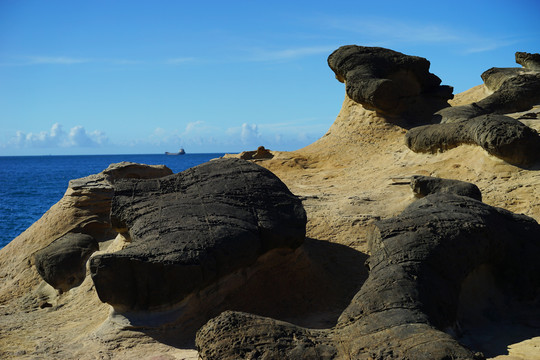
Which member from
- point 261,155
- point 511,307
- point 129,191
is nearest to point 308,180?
point 261,155

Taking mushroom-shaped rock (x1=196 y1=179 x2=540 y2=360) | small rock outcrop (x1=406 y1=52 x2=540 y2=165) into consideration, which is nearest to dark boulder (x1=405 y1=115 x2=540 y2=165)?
small rock outcrop (x1=406 y1=52 x2=540 y2=165)

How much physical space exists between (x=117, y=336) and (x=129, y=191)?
170 cm

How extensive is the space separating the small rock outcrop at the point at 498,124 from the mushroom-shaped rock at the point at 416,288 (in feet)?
8.32

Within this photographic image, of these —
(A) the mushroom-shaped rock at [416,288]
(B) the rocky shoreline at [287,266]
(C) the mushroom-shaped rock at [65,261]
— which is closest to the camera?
(A) the mushroom-shaped rock at [416,288]

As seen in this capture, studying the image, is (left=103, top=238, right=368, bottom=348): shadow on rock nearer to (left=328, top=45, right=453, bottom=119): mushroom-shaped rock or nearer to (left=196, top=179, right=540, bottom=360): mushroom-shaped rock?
(left=196, top=179, right=540, bottom=360): mushroom-shaped rock

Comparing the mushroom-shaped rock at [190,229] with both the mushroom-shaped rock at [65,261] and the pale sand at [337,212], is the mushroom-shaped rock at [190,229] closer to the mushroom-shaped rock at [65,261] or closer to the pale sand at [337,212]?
the pale sand at [337,212]

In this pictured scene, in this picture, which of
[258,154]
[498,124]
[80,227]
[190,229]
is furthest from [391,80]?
[190,229]

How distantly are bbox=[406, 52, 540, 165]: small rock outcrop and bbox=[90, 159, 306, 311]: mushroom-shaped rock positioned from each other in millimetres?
3454

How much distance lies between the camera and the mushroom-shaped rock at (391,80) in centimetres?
1270

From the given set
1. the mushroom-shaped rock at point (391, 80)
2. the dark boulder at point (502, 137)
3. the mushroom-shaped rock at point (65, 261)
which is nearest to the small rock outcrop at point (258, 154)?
the mushroom-shaped rock at point (391, 80)

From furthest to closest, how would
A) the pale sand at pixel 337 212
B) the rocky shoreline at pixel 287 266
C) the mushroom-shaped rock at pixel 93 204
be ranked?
the mushroom-shaped rock at pixel 93 204 → the pale sand at pixel 337 212 → the rocky shoreline at pixel 287 266

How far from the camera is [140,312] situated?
5.23 meters

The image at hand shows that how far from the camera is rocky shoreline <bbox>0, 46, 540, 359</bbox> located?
14.4 feet

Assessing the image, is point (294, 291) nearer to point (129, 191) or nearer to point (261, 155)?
point (129, 191)
